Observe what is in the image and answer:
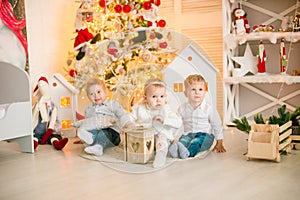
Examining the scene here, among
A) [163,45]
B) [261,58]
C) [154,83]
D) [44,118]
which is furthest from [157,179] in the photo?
[261,58]

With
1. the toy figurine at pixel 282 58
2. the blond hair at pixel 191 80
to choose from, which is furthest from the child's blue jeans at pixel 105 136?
the toy figurine at pixel 282 58

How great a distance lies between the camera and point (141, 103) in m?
2.52

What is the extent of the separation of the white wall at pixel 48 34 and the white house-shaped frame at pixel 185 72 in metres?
1.61

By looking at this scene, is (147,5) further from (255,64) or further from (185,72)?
(255,64)

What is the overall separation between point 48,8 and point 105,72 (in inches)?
46.9

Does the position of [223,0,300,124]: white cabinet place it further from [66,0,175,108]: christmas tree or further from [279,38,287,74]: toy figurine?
[66,0,175,108]: christmas tree

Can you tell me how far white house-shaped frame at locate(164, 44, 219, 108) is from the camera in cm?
250

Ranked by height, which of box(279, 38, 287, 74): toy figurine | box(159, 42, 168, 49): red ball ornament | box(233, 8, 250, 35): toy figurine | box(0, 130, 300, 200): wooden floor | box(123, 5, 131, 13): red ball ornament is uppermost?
box(123, 5, 131, 13): red ball ornament

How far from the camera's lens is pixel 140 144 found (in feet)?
7.99

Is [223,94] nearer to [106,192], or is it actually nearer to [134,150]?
[134,150]

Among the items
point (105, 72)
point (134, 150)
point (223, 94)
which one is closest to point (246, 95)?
point (223, 94)

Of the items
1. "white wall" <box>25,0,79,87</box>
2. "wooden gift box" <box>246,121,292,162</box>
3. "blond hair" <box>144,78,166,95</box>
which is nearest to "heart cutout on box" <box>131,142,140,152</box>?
"blond hair" <box>144,78,166,95</box>

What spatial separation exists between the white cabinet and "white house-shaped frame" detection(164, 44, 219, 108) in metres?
0.69

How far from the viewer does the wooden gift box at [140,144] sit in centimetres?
242
